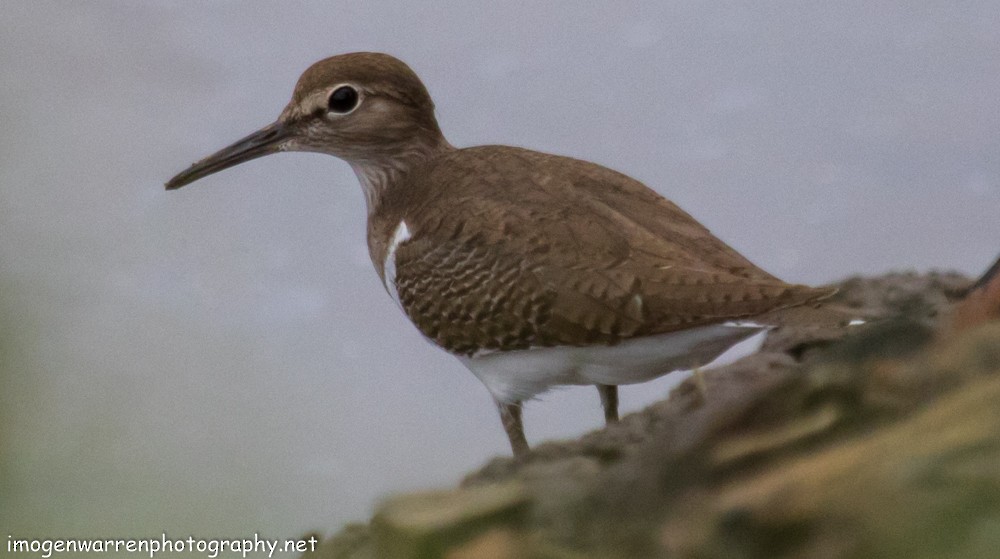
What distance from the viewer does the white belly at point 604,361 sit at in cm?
599

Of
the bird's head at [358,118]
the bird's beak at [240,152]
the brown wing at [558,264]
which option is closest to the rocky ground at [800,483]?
the brown wing at [558,264]

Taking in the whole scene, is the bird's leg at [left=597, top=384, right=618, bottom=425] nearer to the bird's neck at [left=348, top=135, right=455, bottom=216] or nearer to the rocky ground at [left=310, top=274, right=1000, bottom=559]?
the bird's neck at [left=348, top=135, right=455, bottom=216]

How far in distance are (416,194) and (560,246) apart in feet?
4.00

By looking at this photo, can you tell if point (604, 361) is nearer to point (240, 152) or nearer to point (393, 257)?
point (393, 257)

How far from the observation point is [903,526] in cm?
285

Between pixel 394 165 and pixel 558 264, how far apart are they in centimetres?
174

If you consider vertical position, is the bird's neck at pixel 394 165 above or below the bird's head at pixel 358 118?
below

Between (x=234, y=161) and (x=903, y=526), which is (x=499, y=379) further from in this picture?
(x=903, y=526)

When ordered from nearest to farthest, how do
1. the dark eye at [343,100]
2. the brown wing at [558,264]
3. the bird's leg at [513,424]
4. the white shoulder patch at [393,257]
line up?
the brown wing at [558,264]
the bird's leg at [513,424]
the white shoulder patch at [393,257]
the dark eye at [343,100]

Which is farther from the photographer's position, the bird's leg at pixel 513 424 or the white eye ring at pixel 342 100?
the white eye ring at pixel 342 100

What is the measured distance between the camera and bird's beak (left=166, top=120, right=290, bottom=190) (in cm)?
768

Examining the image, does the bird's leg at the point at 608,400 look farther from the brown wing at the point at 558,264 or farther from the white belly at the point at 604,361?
the brown wing at the point at 558,264

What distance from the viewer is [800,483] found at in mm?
3199

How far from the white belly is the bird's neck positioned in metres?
1.39
